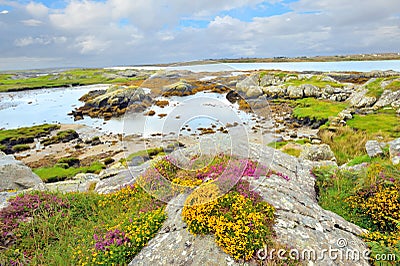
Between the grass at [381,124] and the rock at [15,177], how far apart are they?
26762 millimetres

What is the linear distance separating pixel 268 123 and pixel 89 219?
5.57 m

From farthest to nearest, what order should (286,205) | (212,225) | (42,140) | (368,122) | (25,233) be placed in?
(42,140), (368,122), (25,233), (286,205), (212,225)

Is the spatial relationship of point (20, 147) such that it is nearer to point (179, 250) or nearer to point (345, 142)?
point (179, 250)

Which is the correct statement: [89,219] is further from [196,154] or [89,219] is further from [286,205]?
[286,205]

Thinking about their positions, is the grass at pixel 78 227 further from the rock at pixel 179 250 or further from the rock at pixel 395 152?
the rock at pixel 395 152

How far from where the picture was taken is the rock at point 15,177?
44.2 ft

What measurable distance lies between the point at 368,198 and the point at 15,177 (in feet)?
54.7

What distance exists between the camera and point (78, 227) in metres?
6.71

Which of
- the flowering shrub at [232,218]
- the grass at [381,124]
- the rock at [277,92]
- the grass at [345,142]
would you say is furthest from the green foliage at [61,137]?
the rock at [277,92]

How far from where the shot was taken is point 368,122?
2709 cm

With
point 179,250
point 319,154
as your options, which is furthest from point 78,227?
point 319,154

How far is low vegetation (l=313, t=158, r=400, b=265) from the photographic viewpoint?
258 inches

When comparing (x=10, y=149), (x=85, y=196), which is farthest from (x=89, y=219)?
(x=10, y=149)

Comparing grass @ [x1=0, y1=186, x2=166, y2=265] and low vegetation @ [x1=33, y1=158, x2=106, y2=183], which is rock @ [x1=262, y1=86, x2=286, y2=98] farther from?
grass @ [x1=0, y1=186, x2=166, y2=265]
